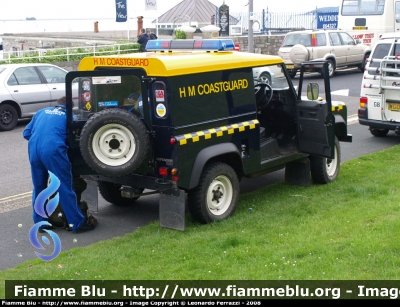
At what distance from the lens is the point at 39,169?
23.1 feet

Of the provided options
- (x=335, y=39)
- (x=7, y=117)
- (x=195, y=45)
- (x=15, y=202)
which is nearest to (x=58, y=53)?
(x=335, y=39)

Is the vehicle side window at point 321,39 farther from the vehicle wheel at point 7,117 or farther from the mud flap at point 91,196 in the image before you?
the mud flap at point 91,196

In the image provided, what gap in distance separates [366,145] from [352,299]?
7.58 meters

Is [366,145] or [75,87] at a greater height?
[75,87]

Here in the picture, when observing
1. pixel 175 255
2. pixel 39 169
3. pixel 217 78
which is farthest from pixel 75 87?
pixel 175 255

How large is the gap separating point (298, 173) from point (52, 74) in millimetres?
8567

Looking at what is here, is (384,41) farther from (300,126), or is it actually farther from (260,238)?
(260,238)

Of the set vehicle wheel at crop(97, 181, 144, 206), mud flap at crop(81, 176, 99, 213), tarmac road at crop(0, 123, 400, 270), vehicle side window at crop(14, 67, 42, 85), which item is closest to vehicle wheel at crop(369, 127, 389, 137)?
tarmac road at crop(0, 123, 400, 270)

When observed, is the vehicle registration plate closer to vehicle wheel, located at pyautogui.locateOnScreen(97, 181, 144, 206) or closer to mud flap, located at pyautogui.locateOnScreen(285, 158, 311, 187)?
mud flap, located at pyautogui.locateOnScreen(285, 158, 311, 187)

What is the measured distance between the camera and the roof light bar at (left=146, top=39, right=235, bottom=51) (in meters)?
7.80

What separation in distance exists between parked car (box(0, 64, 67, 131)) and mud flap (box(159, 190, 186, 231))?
8.52 meters

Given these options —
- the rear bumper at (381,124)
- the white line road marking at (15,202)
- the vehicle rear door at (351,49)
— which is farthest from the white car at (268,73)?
the vehicle rear door at (351,49)

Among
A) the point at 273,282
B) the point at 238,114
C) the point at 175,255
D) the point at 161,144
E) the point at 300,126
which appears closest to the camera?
the point at 273,282

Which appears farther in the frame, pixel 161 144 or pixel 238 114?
pixel 238 114
